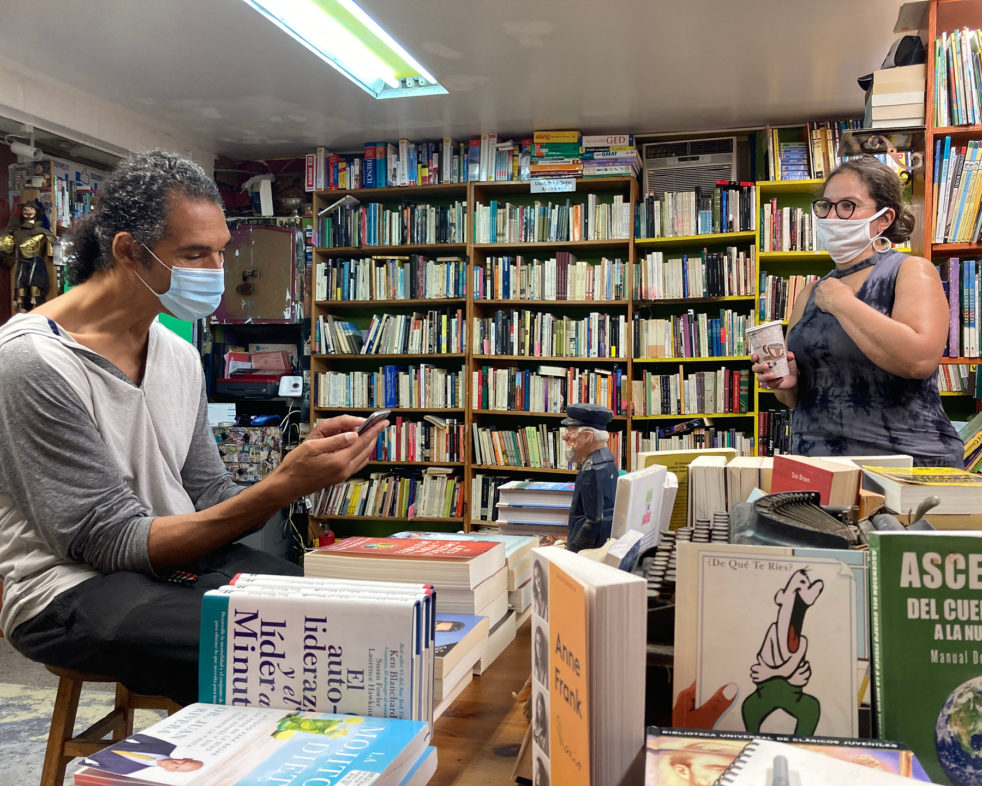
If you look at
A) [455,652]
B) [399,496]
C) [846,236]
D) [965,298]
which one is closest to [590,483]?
[846,236]

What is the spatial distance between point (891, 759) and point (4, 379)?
1267 mm

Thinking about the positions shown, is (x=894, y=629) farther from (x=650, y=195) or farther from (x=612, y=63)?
(x=650, y=195)

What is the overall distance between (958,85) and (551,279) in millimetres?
2750

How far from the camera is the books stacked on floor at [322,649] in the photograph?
2.26 ft

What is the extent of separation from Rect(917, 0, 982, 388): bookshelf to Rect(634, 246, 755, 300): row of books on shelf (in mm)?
2097

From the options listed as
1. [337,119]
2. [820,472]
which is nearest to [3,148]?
[337,119]

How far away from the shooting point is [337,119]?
15.3ft

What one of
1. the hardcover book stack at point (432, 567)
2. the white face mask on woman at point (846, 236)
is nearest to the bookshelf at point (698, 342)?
the white face mask on woman at point (846, 236)

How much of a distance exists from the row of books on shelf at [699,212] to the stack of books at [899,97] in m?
2.15

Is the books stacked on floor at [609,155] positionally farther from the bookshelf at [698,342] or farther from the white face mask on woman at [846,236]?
the white face mask on woman at [846,236]

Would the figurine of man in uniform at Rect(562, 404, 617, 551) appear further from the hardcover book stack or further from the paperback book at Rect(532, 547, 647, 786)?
the paperback book at Rect(532, 547, 647, 786)

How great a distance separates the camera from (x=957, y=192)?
233 centimetres

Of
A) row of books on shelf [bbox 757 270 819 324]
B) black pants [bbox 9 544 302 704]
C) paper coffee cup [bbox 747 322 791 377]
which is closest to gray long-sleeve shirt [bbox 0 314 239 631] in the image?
black pants [bbox 9 544 302 704]

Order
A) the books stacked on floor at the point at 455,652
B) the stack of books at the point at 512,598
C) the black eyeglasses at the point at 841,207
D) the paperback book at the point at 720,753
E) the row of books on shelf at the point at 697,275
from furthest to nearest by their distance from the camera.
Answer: the row of books on shelf at the point at 697,275 → the black eyeglasses at the point at 841,207 → the stack of books at the point at 512,598 → the books stacked on floor at the point at 455,652 → the paperback book at the point at 720,753
